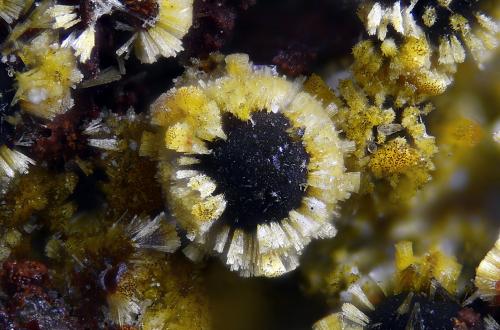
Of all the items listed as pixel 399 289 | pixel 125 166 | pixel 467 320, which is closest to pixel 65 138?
pixel 125 166

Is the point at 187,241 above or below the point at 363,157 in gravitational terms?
below

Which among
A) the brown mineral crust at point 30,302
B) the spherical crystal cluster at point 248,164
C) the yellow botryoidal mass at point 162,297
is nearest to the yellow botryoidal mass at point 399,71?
the spherical crystal cluster at point 248,164

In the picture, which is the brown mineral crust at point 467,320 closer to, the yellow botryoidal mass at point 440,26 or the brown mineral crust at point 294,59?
the yellow botryoidal mass at point 440,26

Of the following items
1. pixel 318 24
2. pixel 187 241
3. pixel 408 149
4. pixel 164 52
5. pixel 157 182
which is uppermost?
pixel 318 24

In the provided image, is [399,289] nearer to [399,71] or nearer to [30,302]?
[399,71]

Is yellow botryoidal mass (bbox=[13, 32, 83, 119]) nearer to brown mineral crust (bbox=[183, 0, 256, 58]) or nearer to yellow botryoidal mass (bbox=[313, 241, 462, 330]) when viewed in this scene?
brown mineral crust (bbox=[183, 0, 256, 58])

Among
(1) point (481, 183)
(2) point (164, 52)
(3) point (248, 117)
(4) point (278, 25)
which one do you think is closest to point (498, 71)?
(1) point (481, 183)

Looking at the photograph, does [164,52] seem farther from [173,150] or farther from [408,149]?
[408,149]
